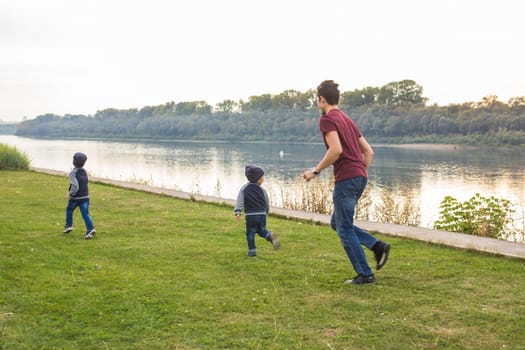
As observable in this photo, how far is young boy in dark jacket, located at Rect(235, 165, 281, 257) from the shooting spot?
6.40 metres

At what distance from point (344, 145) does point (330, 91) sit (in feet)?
1.75

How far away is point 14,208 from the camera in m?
9.99

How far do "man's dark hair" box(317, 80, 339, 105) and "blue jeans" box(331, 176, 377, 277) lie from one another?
77cm

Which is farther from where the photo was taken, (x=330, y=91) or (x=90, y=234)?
(x=90, y=234)

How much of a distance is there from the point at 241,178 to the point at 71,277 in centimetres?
2311

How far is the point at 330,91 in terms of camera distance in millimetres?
4945

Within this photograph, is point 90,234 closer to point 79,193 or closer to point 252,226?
point 79,193

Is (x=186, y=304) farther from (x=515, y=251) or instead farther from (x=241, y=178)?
(x=241, y=178)

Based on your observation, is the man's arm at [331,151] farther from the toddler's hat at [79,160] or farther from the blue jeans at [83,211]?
the toddler's hat at [79,160]

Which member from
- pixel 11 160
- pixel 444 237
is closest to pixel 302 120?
pixel 11 160

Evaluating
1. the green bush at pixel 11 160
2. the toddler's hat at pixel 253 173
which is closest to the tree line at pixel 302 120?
the green bush at pixel 11 160

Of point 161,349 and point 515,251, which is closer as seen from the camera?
point 161,349

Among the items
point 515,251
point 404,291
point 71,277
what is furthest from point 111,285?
point 515,251

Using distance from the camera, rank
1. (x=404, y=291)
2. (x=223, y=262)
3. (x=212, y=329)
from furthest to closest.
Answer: (x=223, y=262)
(x=404, y=291)
(x=212, y=329)
